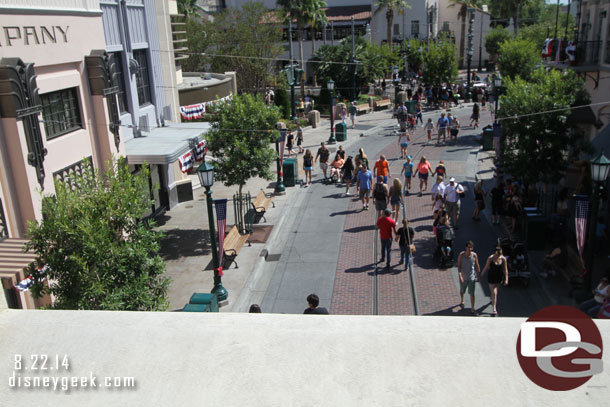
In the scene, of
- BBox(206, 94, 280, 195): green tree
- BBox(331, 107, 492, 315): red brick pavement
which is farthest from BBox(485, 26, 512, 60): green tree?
BBox(206, 94, 280, 195): green tree

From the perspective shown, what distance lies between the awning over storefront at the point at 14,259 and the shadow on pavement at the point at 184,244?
6.32 metres

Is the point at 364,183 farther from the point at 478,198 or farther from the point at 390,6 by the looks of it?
the point at 390,6

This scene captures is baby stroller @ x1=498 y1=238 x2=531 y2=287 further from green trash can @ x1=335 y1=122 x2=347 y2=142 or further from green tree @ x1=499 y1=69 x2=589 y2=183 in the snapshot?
green trash can @ x1=335 y1=122 x2=347 y2=142

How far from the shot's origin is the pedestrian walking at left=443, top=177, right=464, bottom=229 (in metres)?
16.6

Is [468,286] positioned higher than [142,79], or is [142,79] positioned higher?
[142,79]

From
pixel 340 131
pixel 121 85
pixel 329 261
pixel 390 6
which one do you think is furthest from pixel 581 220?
pixel 390 6

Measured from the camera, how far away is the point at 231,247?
1533cm

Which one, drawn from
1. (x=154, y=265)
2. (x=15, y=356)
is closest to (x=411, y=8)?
(x=154, y=265)

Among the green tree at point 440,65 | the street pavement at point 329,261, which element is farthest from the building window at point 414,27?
the street pavement at point 329,261

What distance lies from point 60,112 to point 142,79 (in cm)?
700

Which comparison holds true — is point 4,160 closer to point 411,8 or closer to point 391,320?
point 391,320

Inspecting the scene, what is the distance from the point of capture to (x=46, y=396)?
4.06 meters

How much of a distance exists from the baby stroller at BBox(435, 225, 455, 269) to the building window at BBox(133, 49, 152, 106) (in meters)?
11.6

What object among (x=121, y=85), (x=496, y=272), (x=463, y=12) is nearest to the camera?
(x=496, y=272)
